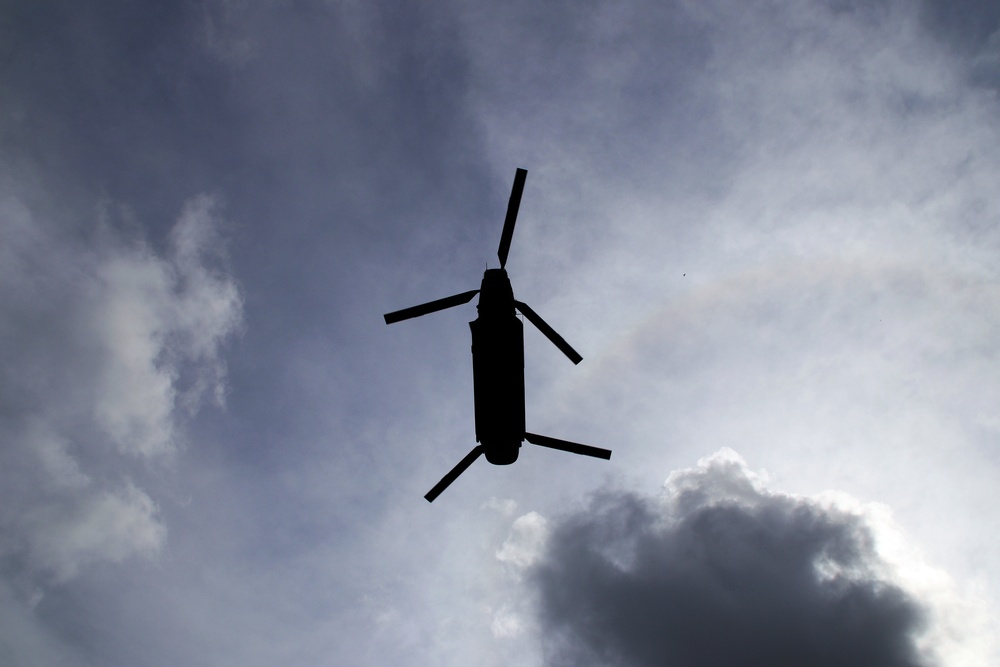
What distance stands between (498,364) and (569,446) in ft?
17.3

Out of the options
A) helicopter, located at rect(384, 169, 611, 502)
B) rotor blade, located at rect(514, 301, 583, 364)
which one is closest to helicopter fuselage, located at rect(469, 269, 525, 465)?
helicopter, located at rect(384, 169, 611, 502)

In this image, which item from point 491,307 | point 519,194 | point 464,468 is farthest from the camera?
point 464,468

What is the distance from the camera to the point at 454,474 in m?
27.9

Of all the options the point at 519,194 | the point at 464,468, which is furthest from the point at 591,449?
the point at 519,194

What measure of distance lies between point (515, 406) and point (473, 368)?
261cm

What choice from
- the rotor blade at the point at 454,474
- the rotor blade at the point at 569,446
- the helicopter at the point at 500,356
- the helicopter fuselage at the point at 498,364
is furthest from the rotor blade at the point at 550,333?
the rotor blade at the point at 454,474

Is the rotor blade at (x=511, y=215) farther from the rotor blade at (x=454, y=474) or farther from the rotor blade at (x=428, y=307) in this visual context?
the rotor blade at (x=454, y=474)

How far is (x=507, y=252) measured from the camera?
26.9 meters

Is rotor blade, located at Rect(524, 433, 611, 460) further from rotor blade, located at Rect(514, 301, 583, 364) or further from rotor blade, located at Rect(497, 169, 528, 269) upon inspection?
rotor blade, located at Rect(497, 169, 528, 269)

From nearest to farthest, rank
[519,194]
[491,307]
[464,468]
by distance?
[519,194] → [491,307] → [464,468]

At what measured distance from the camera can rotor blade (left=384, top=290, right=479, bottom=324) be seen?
84.1ft

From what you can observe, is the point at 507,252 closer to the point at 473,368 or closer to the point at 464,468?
the point at 473,368

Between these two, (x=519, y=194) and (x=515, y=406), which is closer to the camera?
(x=519, y=194)

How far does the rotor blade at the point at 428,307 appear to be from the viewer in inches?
1009
